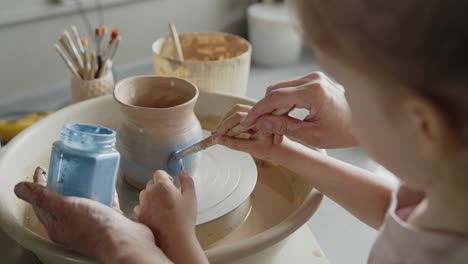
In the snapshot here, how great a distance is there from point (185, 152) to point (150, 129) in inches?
3.1

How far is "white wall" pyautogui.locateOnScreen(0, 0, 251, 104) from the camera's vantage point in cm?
174

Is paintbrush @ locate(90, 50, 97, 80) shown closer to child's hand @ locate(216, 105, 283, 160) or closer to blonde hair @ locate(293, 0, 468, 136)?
child's hand @ locate(216, 105, 283, 160)

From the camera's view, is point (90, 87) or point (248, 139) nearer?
point (248, 139)

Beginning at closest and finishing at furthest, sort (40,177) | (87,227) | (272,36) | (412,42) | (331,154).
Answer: (412,42) → (87,227) → (40,177) → (331,154) → (272,36)

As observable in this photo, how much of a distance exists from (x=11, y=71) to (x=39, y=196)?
1189 mm

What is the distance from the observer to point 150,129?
0.94m

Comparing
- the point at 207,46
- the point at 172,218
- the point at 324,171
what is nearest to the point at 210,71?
the point at 207,46

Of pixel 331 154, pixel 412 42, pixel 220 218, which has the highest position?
pixel 412 42

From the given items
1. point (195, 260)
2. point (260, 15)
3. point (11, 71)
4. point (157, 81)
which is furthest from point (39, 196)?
point (260, 15)

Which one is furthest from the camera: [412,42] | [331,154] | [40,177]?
[331,154]

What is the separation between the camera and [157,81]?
1.04 meters

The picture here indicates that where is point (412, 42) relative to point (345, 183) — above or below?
above

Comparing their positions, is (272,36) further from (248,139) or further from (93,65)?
(248,139)

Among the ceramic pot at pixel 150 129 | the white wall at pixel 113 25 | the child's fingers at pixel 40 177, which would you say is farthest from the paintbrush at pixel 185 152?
the white wall at pixel 113 25
